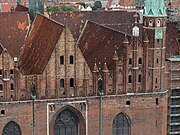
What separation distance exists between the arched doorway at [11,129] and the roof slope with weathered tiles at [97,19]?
14.2 metres

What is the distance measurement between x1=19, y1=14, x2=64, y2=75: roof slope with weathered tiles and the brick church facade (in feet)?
0.30

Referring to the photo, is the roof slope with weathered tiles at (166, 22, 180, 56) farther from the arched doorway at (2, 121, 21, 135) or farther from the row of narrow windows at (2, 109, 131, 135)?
the arched doorway at (2, 121, 21, 135)

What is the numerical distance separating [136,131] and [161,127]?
2.13 metres

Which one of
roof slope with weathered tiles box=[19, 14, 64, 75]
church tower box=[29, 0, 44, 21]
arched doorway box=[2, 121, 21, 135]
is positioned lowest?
arched doorway box=[2, 121, 21, 135]

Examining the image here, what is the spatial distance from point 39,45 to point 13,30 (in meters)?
7.10

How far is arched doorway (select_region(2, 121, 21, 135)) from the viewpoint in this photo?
130 feet

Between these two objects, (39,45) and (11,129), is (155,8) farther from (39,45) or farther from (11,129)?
(11,129)

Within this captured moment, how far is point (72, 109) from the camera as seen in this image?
40.5 m

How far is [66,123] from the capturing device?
41188mm

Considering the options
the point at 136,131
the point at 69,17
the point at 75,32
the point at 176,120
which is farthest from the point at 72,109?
the point at 69,17

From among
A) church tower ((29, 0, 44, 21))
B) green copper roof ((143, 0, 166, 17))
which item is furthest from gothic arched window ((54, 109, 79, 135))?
church tower ((29, 0, 44, 21))

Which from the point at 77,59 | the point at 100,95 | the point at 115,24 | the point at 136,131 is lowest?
the point at 136,131

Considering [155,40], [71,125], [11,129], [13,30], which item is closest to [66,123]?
[71,125]

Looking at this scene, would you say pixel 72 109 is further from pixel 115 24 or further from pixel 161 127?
pixel 115 24
